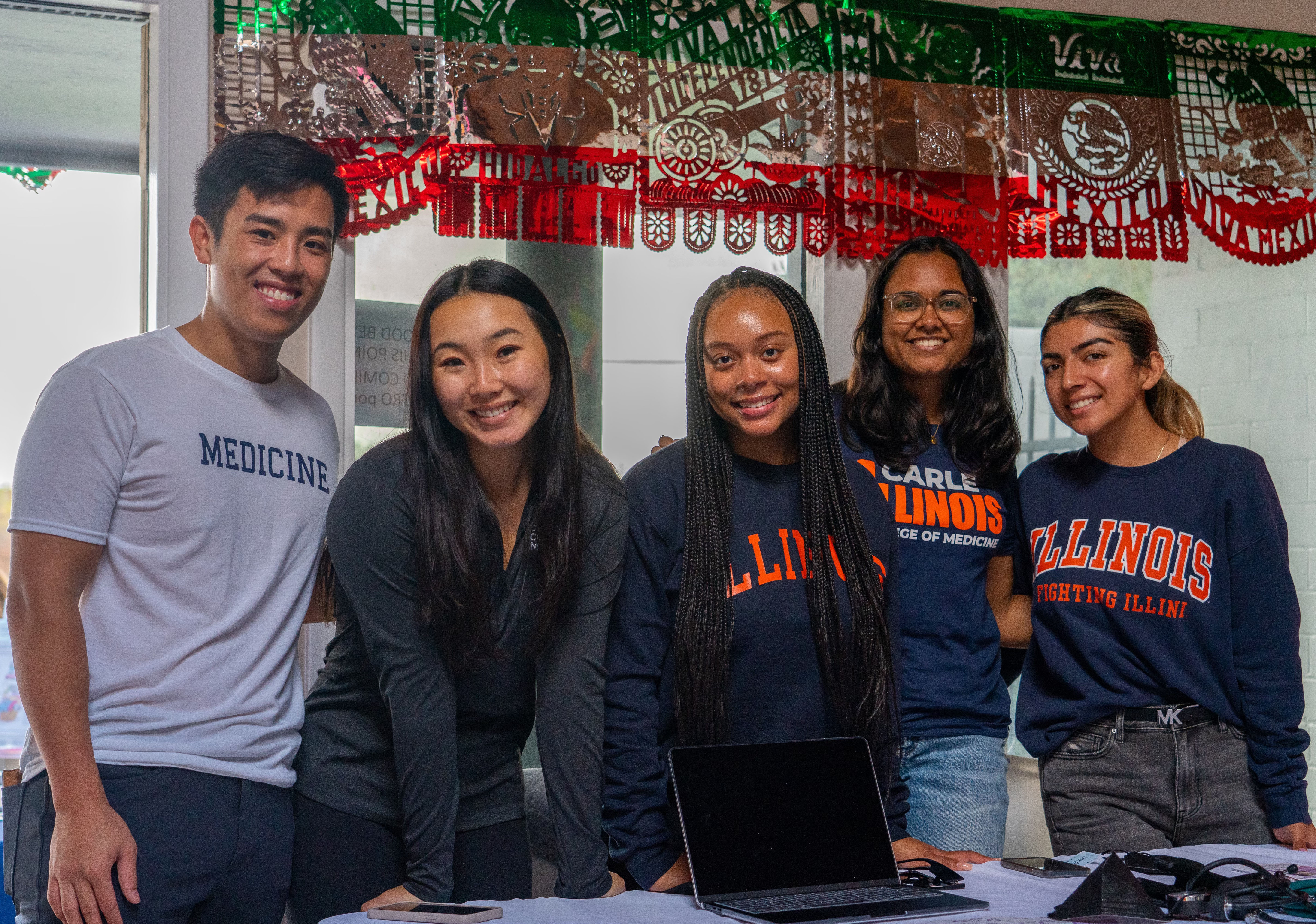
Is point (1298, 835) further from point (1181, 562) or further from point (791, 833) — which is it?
point (791, 833)

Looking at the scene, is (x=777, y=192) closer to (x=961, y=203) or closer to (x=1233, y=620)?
(x=961, y=203)

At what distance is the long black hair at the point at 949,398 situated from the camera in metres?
2.12

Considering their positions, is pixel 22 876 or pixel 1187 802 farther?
pixel 1187 802

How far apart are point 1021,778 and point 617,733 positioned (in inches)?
52.8

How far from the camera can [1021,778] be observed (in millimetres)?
2650

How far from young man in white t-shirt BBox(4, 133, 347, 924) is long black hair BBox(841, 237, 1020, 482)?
3.34ft

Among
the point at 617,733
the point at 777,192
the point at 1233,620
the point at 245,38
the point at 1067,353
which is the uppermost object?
the point at 245,38

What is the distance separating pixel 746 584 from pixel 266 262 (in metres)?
0.90

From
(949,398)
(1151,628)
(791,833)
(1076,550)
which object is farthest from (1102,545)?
(791,833)

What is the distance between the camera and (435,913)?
1.29 metres

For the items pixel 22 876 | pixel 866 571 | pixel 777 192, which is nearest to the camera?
pixel 22 876

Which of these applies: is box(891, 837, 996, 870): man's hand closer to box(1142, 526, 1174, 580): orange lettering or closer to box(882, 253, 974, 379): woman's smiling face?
box(1142, 526, 1174, 580): orange lettering

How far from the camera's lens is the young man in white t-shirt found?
1503mm

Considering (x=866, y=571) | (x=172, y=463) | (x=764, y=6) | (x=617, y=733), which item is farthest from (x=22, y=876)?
(x=764, y=6)
